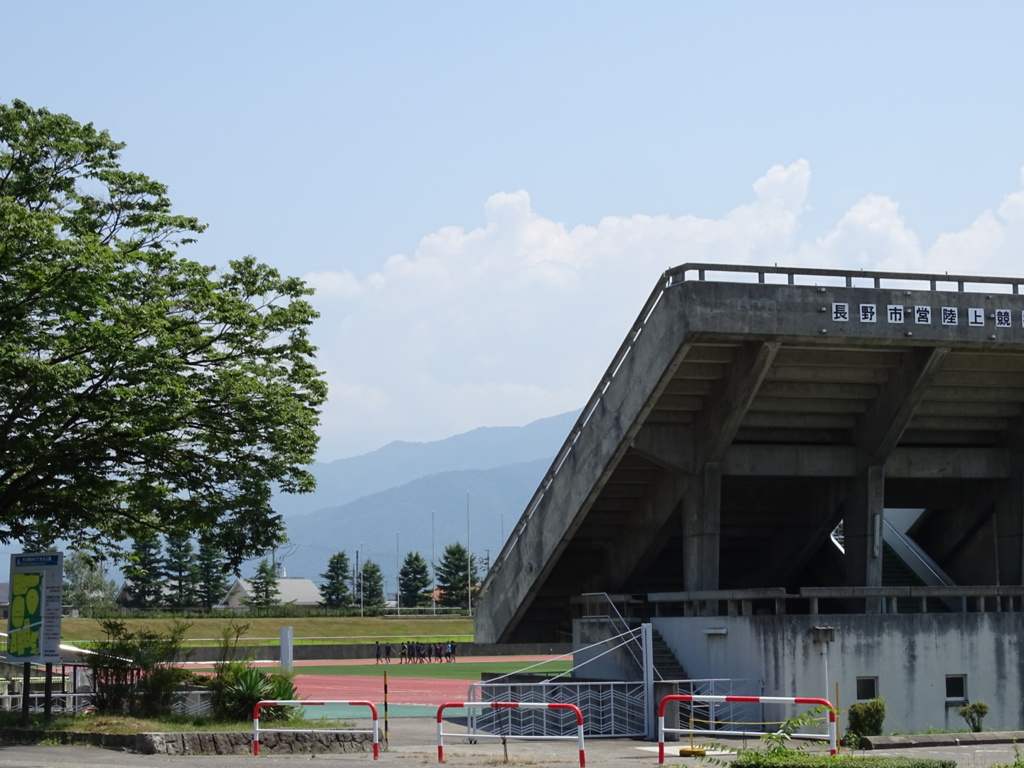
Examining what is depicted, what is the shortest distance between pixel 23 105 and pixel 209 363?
21.2 ft

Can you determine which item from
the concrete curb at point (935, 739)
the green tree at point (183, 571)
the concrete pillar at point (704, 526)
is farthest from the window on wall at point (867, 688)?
the green tree at point (183, 571)

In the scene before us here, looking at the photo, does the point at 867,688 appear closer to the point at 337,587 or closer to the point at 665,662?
the point at 665,662

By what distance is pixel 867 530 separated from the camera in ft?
106

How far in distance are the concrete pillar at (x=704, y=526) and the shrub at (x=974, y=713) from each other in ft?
20.6

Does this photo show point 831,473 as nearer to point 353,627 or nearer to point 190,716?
point 190,716

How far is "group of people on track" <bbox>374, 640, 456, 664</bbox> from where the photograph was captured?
65750mm

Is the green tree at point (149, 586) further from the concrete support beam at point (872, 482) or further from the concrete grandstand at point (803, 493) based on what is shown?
the concrete support beam at point (872, 482)

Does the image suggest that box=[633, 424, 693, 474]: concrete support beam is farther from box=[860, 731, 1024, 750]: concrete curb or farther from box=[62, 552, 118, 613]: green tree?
box=[62, 552, 118, 613]: green tree

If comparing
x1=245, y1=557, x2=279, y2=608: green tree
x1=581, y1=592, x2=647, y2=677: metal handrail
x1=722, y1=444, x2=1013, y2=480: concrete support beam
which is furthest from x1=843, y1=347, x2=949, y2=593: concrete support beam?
x1=245, y1=557, x2=279, y2=608: green tree

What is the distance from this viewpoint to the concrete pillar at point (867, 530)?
32.4 meters

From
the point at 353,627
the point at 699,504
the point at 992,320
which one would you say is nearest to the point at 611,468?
the point at 699,504

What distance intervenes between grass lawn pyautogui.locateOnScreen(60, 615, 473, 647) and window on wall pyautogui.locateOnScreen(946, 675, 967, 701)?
178ft

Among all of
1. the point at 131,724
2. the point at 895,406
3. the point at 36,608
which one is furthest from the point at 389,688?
the point at 131,724

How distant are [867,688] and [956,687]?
7.56 ft
